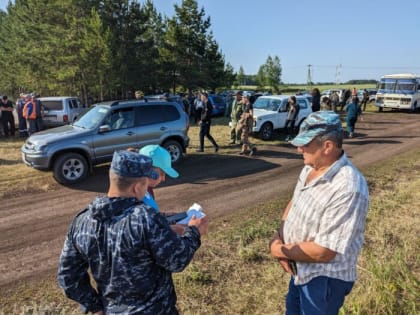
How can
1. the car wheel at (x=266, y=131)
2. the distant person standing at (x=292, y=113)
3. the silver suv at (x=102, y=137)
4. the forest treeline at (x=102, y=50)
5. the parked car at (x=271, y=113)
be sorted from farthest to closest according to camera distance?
the forest treeline at (x=102, y=50)
the distant person standing at (x=292, y=113)
the car wheel at (x=266, y=131)
the parked car at (x=271, y=113)
the silver suv at (x=102, y=137)

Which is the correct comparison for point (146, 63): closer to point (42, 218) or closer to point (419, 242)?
point (42, 218)

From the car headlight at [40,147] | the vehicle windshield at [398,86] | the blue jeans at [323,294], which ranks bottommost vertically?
the blue jeans at [323,294]

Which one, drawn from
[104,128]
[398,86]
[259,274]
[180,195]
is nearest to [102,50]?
[104,128]

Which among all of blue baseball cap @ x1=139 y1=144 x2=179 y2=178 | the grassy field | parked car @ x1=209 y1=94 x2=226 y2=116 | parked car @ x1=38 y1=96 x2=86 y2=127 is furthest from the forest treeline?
blue baseball cap @ x1=139 y1=144 x2=179 y2=178

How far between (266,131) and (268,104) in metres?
1.59

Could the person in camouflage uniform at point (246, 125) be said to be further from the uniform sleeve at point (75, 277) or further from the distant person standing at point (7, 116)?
the distant person standing at point (7, 116)

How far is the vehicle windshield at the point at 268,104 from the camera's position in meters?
13.6

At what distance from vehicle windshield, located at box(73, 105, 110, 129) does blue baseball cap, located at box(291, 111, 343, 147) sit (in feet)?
22.5

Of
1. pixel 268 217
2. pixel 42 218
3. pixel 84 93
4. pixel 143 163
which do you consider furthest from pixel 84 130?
pixel 84 93

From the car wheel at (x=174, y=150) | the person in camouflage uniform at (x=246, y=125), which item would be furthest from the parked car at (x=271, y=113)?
the car wheel at (x=174, y=150)

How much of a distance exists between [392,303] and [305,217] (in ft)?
6.16

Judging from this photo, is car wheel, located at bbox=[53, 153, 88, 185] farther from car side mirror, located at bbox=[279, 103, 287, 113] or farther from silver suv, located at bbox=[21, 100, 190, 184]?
car side mirror, located at bbox=[279, 103, 287, 113]

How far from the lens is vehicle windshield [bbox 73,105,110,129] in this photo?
809 cm

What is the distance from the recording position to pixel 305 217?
205 cm
